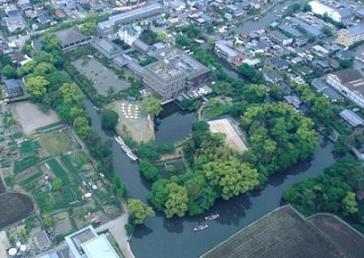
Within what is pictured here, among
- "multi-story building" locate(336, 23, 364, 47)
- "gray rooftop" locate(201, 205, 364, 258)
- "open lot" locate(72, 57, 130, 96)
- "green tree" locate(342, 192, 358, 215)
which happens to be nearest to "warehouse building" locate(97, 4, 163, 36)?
"open lot" locate(72, 57, 130, 96)

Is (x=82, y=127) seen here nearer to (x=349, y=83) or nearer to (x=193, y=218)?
(x=193, y=218)

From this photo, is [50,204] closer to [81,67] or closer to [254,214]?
[254,214]

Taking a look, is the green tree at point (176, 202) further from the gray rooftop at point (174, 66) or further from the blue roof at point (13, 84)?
the blue roof at point (13, 84)

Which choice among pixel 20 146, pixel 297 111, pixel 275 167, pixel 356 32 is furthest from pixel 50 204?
pixel 356 32

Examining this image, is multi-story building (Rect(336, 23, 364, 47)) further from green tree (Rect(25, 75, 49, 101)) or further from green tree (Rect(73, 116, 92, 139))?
green tree (Rect(25, 75, 49, 101))

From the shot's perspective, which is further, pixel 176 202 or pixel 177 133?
pixel 177 133

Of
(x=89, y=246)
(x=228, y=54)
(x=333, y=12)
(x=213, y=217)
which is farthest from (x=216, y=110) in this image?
(x=333, y=12)
